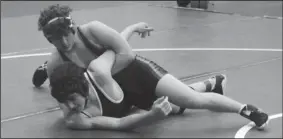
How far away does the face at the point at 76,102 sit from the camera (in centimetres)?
372

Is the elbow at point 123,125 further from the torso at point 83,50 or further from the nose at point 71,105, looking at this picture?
the torso at point 83,50

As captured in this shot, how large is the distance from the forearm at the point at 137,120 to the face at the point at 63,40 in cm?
62

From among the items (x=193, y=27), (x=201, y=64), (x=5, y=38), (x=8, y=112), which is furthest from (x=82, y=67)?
(x=193, y=27)

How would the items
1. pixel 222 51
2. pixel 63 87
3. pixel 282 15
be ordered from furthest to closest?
1. pixel 282 15
2. pixel 222 51
3. pixel 63 87

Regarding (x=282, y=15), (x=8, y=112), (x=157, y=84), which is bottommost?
(x=282, y=15)

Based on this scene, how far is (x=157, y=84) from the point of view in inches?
159

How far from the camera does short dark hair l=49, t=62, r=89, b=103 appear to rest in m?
3.68

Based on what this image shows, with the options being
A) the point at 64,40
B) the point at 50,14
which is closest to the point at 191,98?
the point at 64,40

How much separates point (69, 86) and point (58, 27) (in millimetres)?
440

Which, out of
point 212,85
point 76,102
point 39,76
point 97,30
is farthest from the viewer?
point 39,76

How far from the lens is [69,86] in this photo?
3678 millimetres

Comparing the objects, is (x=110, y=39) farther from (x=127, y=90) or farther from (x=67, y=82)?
(x=67, y=82)

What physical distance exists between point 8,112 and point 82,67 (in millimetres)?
831

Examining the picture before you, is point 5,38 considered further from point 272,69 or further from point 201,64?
point 272,69
